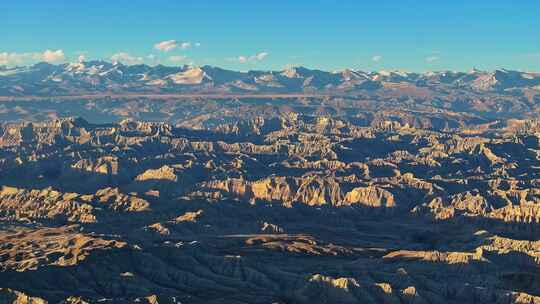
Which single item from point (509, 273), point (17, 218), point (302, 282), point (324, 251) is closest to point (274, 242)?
point (324, 251)

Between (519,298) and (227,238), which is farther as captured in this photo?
(227,238)

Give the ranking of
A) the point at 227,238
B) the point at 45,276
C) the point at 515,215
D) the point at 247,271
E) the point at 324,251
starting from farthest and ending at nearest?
the point at 515,215, the point at 227,238, the point at 324,251, the point at 247,271, the point at 45,276

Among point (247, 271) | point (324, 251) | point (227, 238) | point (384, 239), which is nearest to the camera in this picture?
point (247, 271)

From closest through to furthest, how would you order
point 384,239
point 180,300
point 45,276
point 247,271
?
point 180,300
point 45,276
point 247,271
point 384,239

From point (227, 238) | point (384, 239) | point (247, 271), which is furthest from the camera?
point (384, 239)

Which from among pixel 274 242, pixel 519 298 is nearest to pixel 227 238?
pixel 274 242

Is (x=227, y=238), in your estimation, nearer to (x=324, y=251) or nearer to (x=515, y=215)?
(x=324, y=251)

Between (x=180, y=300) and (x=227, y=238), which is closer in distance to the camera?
(x=180, y=300)

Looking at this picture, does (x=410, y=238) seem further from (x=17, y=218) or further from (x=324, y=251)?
(x=17, y=218)
